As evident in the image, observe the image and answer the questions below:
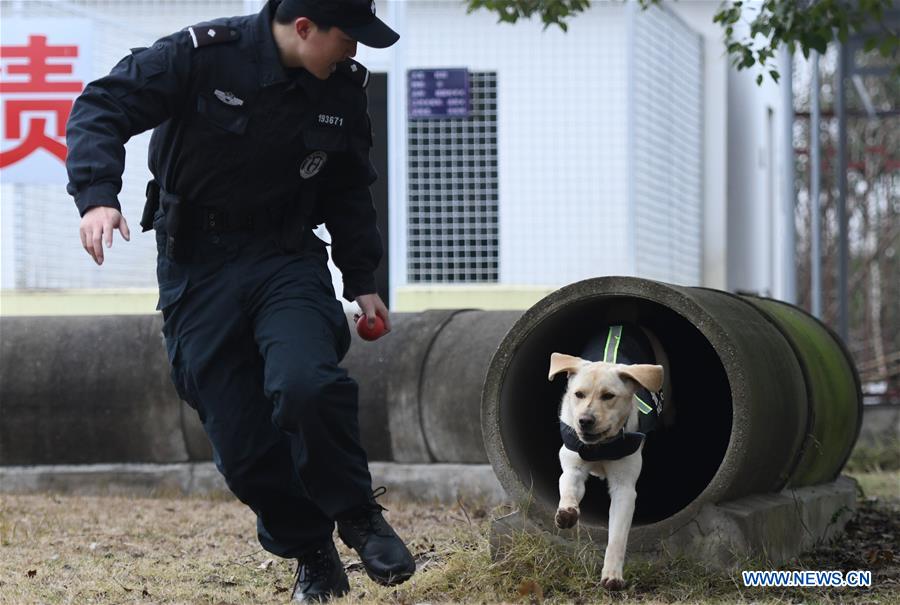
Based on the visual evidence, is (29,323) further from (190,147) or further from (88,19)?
(190,147)

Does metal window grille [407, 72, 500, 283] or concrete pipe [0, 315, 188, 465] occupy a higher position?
metal window grille [407, 72, 500, 283]

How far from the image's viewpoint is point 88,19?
409 inches

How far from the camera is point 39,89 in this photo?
1034 centimetres

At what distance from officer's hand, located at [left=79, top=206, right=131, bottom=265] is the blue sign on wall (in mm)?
6887

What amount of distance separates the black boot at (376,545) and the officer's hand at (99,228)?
1124 mm

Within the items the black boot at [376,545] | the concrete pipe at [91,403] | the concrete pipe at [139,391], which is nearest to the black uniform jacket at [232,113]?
the black boot at [376,545]

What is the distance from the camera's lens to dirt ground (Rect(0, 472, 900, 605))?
4801 mm

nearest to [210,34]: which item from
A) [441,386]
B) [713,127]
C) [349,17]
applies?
[349,17]

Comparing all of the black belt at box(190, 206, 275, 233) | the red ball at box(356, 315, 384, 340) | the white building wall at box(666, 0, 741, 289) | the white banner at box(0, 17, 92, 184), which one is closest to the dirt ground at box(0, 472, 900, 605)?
the red ball at box(356, 315, 384, 340)

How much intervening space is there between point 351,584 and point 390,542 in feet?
2.80

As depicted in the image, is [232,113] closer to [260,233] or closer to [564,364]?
[260,233]

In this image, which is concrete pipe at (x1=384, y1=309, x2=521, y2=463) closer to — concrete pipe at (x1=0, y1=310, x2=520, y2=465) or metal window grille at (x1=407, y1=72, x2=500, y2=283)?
concrete pipe at (x1=0, y1=310, x2=520, y2=465)

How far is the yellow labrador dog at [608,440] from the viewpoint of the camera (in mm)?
4730

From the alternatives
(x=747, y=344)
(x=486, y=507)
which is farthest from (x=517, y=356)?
(x=486, y=507)
